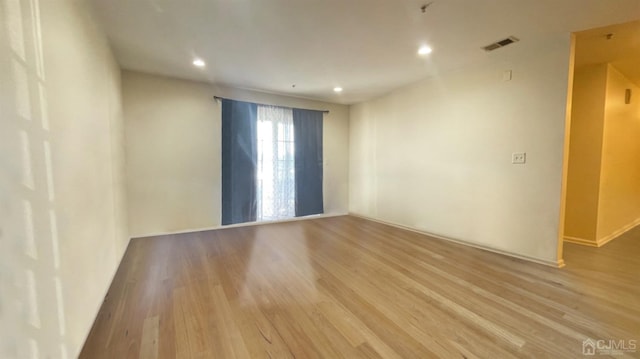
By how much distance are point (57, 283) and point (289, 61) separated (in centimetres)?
282

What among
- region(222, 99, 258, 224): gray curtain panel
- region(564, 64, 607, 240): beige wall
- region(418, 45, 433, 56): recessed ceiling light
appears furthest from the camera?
region(222, 99, 258, 224): gray curtain panel

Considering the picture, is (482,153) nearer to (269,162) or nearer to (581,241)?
(581,241)

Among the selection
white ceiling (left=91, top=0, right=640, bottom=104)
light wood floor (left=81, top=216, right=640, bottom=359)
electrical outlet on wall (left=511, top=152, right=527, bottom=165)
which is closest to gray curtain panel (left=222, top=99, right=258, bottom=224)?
white ceiling (left=91, top=0, right=640, bottom=104)

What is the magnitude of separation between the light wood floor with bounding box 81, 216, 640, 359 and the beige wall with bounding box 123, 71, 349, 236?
756mm

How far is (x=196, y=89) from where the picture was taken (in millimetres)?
3844

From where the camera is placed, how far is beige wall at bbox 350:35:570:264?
8.45 ft

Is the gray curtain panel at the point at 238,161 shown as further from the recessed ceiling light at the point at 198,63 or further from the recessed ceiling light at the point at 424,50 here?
the recessed ceiling light at the point at 424,50

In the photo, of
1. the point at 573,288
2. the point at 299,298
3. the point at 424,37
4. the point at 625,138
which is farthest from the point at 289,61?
the point at 625,138

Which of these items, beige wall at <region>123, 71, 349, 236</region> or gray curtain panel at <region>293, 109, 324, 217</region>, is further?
gray curtain panel at <region>293, 109, 324, 217</region>

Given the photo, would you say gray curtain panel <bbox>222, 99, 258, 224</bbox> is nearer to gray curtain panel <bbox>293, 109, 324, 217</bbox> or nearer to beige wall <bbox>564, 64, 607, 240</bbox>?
gray curtain panel <bbox>293, 109, 324, 217</bbox>

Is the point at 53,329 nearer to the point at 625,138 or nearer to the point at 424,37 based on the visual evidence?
the point at 424,37

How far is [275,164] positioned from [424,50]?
2874 mm

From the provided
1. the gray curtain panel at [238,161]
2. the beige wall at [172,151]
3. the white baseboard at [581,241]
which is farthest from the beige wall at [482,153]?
the beige wall at [172,151]

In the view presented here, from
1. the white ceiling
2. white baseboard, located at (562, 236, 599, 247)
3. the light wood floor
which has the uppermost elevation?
the white ceiling
